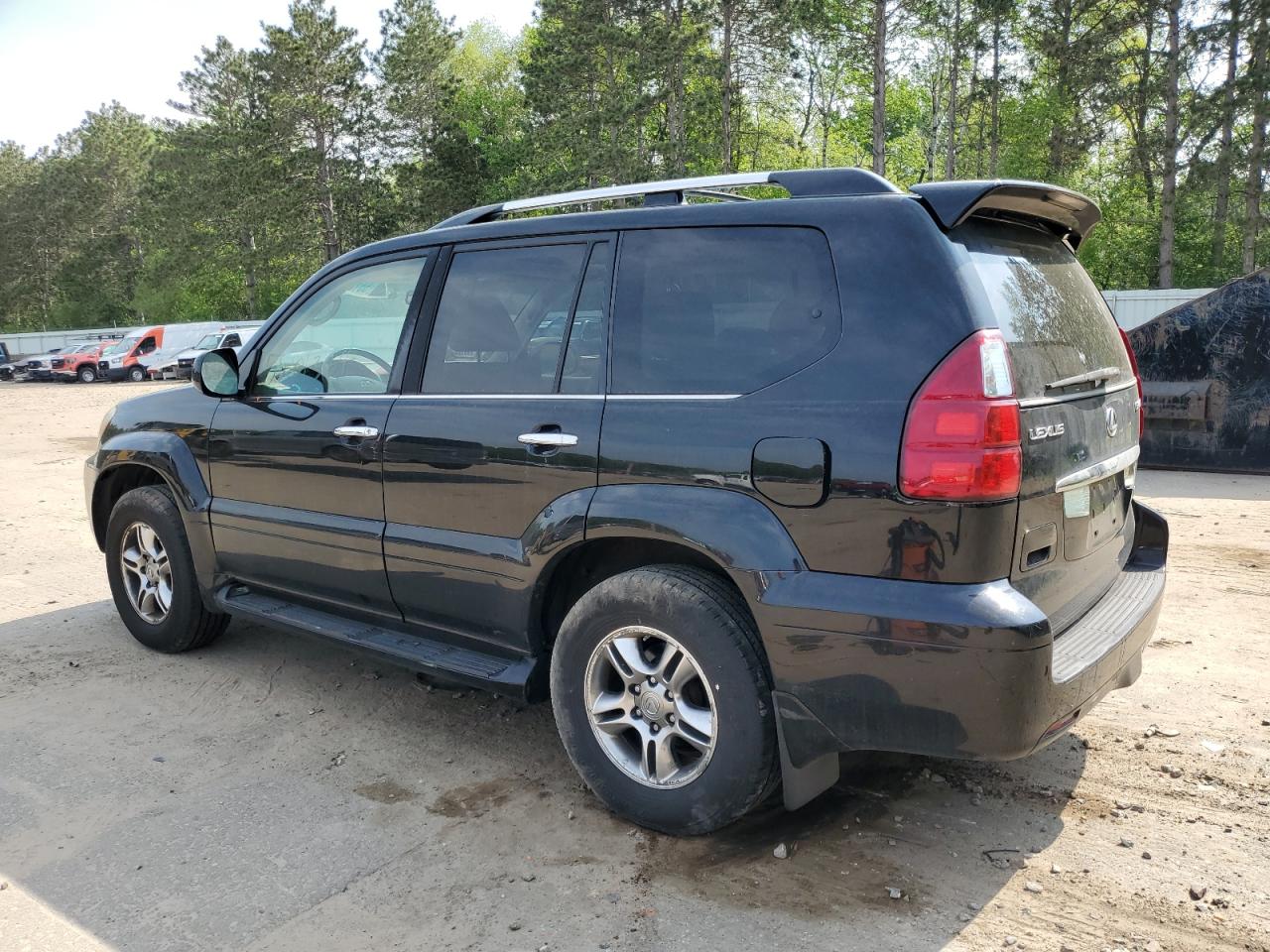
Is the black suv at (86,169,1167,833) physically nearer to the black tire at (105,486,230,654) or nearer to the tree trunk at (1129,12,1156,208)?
the black tire at (105,486,230,654)

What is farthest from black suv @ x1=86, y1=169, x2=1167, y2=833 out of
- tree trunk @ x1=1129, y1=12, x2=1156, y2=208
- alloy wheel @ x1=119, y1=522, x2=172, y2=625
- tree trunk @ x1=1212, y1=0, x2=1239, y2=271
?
tree trunk @ x1=1129, y1=12, x2=1156, y2=208

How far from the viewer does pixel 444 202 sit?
4144 centimetres

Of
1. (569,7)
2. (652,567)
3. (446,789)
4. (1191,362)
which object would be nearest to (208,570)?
(446,789)

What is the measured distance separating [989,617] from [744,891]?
1.07m

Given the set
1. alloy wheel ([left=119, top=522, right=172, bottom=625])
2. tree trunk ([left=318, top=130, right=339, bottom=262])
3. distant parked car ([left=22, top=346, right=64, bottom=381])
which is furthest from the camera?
tree trunk ([left=318, top=130, right=339, bottom=262])

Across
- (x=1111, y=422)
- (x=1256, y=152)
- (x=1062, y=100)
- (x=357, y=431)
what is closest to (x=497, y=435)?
(x=357, y=431)

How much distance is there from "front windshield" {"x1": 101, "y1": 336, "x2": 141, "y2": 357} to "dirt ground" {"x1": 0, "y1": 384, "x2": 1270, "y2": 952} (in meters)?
35.0

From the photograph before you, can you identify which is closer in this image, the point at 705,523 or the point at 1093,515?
the point at 705,523

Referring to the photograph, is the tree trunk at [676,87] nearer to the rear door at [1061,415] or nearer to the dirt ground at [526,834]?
the dirt ground at [526,834]

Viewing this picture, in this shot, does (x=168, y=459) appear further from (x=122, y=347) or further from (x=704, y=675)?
(x=122, y=347)

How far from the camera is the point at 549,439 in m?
3.30

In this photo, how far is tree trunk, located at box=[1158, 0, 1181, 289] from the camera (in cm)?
2761

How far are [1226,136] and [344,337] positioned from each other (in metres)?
30.4

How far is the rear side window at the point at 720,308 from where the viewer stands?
9.52 ft
